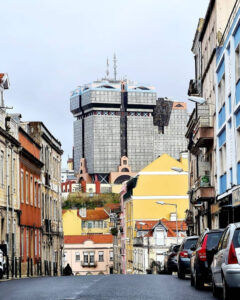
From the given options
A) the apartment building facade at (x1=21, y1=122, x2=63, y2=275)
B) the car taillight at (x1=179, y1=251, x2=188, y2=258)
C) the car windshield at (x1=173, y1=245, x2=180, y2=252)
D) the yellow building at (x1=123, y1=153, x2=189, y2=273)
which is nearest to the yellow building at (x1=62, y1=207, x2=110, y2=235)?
the yellow building at (x1=123, y1=153, x2=189, y2=273)

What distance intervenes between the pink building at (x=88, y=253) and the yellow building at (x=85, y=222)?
1263 centimetres

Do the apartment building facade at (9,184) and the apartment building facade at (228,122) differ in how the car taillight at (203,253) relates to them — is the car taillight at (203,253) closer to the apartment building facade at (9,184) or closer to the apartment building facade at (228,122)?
the apartment building facade at (228,122)

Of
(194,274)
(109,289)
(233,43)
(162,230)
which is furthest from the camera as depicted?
(162,230)

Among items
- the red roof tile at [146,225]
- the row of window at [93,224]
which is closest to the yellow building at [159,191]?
the red roof tile at [146,225]

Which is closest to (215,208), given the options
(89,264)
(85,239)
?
(89,264)

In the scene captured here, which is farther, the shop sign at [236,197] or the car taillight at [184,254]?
the shop sign at [236,197]

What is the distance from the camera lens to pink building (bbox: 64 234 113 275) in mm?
129750

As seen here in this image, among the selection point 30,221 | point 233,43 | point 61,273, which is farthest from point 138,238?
point 233,43

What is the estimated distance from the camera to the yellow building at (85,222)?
144750 millimetres

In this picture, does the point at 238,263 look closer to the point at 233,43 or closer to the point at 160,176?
the point at 233,43

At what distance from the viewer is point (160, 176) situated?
94.8 m

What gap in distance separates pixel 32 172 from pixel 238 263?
1656 inches

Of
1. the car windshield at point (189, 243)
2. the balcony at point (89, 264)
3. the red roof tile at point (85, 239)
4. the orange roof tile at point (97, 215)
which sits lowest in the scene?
the balcony at point (89, 264)

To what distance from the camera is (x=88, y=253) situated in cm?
13075
